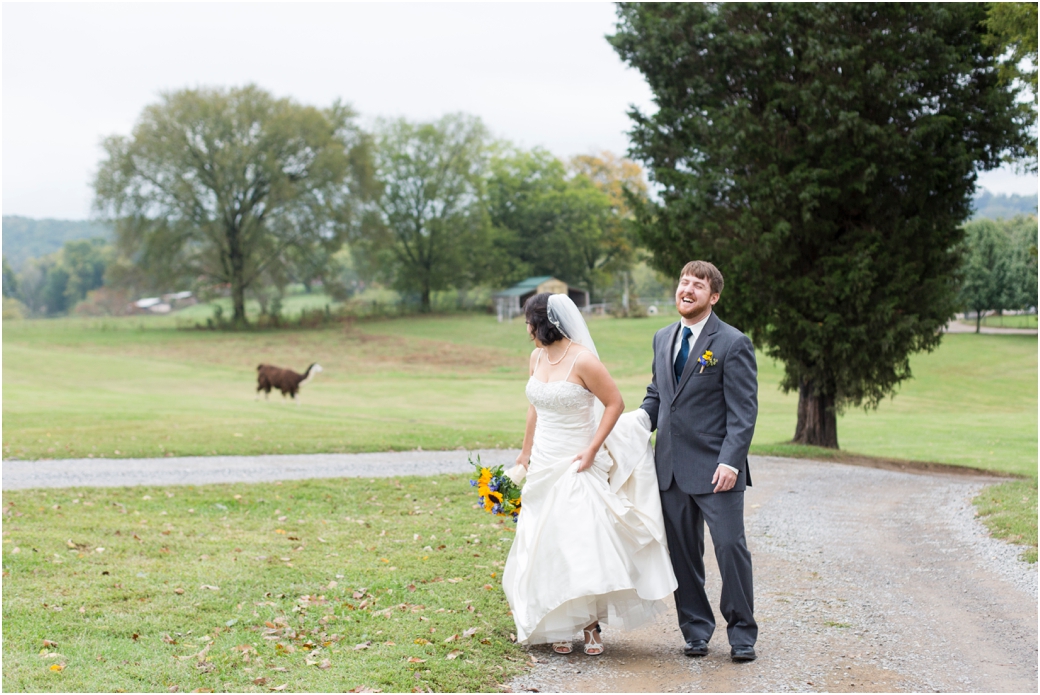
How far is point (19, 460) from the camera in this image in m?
13.7

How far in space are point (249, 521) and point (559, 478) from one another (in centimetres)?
543

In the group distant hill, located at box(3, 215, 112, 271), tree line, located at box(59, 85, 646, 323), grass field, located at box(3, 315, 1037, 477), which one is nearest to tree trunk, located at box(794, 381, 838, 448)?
grass field, located at box(3, 315, 1037, 477)

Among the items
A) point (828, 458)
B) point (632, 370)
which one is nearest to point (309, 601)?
point (828, 458)

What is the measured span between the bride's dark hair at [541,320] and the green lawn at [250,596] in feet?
6.50

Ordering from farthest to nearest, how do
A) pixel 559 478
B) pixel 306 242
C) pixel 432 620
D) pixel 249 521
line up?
pixel 306 242 < pixel 249 521 < pixel 432 620 < pixel 559 478

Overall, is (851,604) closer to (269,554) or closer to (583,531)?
(583,531)

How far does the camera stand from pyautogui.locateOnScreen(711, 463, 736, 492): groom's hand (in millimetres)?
4965

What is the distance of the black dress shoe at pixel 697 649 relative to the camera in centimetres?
530

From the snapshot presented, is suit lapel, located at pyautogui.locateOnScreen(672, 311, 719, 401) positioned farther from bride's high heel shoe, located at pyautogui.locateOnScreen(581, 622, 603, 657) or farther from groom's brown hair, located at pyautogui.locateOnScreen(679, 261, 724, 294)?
bride's high heel shoe, located at pyautogui.locateOnScreen(581, 622, 603, 657)

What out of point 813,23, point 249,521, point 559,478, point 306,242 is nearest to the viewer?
point 559,478

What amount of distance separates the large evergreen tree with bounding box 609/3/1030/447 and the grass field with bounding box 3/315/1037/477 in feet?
9.14

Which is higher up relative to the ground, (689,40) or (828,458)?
(689,40)

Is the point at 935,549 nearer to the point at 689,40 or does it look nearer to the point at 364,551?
the point at 364,551

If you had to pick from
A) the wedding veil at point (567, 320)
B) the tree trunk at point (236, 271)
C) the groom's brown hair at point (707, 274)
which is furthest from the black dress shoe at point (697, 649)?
the tree trunk at point (236, 271)
